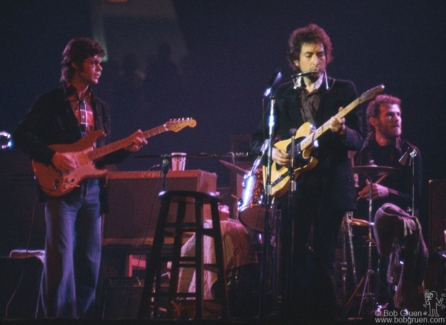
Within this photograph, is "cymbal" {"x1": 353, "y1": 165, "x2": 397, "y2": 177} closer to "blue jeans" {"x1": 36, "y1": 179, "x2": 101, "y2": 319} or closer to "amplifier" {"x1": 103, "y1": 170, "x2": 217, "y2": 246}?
"amplifier" {"x1": 103, "y1": 170, "x2": 217, "y2": 246}

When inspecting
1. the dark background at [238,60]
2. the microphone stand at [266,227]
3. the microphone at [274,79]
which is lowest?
the microphone stand at [266,227]

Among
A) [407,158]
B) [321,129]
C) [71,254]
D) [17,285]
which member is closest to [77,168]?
[71,254]

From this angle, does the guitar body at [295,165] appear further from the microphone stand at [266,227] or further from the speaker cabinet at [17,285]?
the speaker cabinet at [17,285]

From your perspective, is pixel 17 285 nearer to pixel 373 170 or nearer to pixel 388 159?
pixel 373 170

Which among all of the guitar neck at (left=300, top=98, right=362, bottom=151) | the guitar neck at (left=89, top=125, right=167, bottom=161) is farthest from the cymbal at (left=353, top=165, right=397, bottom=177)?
the guitar neck at (left=89, top=125, right=167, bottom=161)

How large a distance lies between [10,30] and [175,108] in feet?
8.54

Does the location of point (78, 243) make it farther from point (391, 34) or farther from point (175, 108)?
point (391, 34)

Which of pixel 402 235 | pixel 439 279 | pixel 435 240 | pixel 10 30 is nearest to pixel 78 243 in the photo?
pixel 402 235

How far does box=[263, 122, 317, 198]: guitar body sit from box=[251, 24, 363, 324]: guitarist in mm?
45

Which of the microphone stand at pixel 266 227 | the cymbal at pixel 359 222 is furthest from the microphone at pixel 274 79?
the cymbal at pixel 359 222

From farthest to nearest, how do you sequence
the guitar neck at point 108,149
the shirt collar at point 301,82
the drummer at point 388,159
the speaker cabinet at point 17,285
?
the drummer at point 388,159 < the speaker cabinet at point 17,285 < the guitar neck at point 108,149 < the shirt collar at point 301,82

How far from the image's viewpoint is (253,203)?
5.35 m

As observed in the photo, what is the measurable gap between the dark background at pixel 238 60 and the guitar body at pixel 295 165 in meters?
3.46

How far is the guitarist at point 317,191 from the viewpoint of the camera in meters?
3.68
